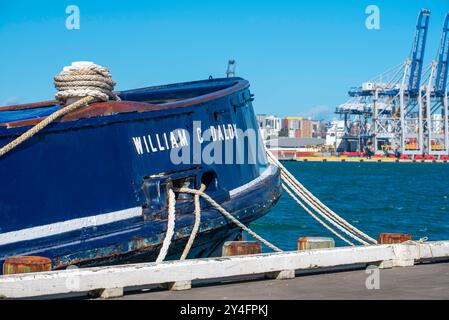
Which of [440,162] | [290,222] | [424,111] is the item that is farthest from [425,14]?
[290,222]

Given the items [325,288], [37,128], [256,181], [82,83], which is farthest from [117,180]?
[256,181]

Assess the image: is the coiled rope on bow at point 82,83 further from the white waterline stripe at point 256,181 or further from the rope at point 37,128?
the white waterline stripe at point 256,181

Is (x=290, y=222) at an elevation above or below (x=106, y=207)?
below

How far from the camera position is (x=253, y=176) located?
37.0 ft

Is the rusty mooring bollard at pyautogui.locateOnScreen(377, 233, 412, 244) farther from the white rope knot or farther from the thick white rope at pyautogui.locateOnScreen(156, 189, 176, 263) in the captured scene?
the white rope knot

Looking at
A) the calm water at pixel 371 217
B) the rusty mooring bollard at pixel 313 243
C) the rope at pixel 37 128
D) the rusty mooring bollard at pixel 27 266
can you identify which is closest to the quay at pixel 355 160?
the calm water at pixel 371 217

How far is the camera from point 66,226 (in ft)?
25.2

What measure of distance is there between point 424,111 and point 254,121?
106 metres

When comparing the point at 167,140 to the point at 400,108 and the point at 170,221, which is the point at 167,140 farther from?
the point at 400,108

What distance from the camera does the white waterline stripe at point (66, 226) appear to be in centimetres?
730

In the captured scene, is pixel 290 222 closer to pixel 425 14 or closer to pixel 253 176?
pixel 253 176

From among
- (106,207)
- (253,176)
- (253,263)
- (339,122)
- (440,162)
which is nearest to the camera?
(253,263)

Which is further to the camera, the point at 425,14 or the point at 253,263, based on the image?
the point at 425,14
